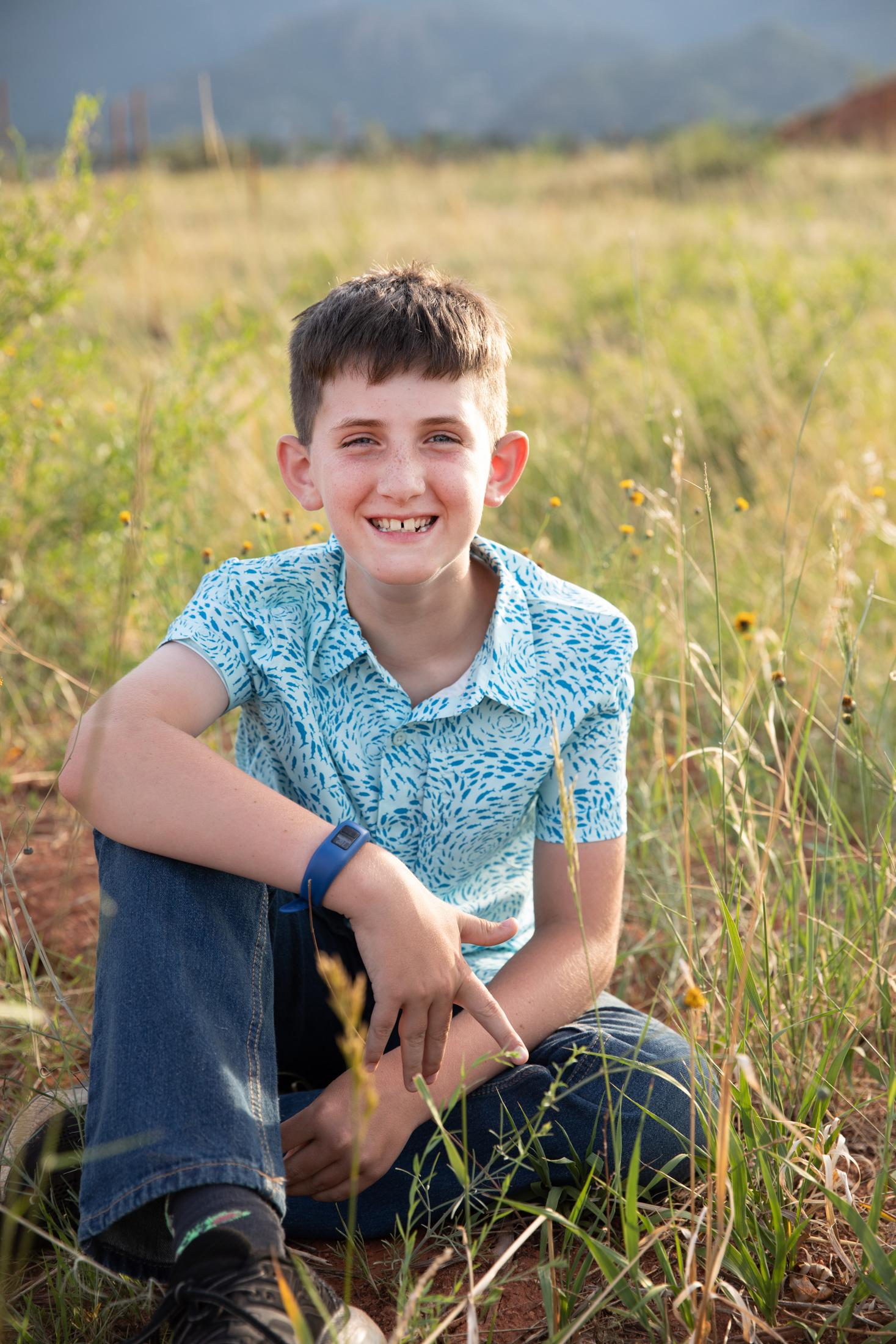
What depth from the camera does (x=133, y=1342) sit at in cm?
90

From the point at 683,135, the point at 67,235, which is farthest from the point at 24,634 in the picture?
the point at 683,135

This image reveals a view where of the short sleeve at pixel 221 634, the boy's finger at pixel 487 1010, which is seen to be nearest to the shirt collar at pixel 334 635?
the short sleeve at pixel 221 634

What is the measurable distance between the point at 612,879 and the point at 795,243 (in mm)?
7718

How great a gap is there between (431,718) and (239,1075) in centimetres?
52

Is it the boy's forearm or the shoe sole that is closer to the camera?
the boy's forearm

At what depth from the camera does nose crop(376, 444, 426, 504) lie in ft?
4.32

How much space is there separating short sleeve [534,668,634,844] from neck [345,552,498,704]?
20cm

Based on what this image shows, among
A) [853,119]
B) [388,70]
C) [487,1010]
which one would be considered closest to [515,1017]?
[487,1010]

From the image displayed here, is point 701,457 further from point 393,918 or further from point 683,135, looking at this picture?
point 683,135

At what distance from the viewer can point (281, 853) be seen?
1110 millimetres

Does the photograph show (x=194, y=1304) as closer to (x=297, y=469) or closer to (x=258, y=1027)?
(x=258, y=1027)

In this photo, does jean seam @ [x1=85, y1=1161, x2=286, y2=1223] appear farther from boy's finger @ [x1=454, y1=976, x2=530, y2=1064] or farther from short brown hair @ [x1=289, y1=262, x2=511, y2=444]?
short brown hair @ [x1=289, y1=262, x2=511, y2=444]

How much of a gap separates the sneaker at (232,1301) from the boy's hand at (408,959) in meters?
0.24

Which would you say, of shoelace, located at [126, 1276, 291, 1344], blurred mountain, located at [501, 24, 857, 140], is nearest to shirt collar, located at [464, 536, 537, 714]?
shoelace, located at [126, 1276, 291, 1344]
